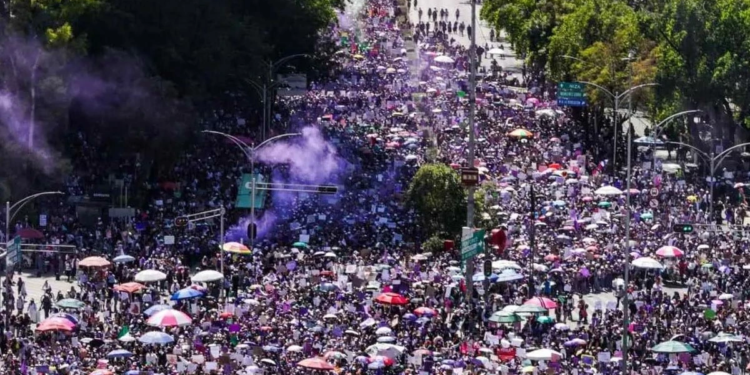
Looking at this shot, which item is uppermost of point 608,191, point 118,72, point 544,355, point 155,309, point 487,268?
point 118,72

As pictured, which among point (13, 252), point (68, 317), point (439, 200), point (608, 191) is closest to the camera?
point (68, 317)

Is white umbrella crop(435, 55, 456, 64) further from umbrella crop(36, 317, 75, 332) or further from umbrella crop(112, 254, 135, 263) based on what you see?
umbrella crop(36, 317, 75, 332)

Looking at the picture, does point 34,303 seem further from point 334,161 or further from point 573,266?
point 334,161

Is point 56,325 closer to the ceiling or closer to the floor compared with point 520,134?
closer to the floor

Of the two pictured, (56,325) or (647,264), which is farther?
(647,264)

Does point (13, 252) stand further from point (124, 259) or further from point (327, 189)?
point (327, 189)

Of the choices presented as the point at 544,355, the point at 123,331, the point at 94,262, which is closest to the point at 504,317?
the point at 544,355

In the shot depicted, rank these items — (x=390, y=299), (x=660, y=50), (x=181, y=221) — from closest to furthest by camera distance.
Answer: (x=390, y=299) < (x=181, y=221) < (x=660, y=50)

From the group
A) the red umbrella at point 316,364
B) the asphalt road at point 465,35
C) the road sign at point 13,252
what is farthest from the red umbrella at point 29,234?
the asphalt road at point 465,35
